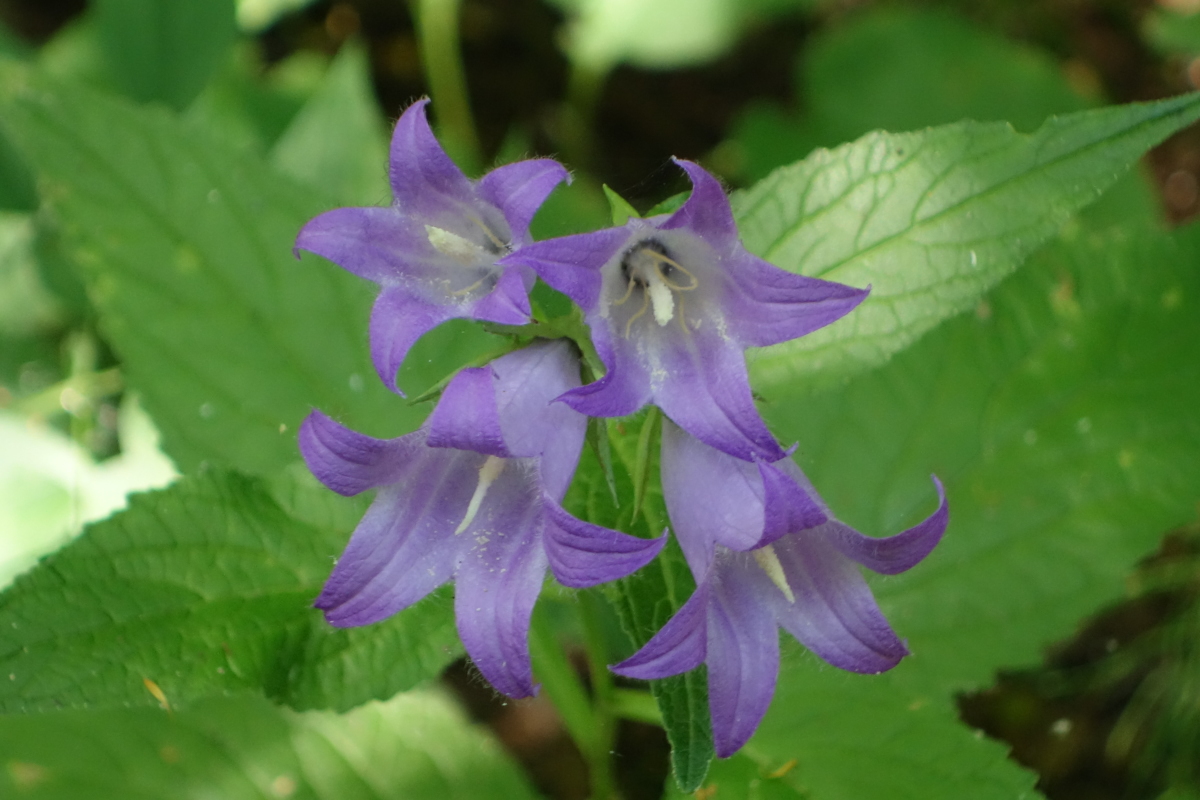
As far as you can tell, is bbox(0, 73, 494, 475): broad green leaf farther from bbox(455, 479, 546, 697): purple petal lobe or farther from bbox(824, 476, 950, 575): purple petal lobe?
bbox(824, 476, 950, 575): purple petal lobe

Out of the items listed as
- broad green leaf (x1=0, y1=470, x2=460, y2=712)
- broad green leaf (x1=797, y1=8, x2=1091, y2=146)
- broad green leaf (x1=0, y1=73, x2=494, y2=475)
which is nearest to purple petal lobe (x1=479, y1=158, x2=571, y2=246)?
broad green leaf (x1=0, y1=470, x2=460, y2=712)

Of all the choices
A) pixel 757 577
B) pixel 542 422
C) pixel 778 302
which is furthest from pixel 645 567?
pixel 778 302

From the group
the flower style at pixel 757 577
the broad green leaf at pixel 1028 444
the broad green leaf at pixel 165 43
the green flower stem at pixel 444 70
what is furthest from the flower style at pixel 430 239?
the green flower stem at pixel 444 70

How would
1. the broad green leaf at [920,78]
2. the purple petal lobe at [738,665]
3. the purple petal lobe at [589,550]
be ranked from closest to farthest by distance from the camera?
1. the purple petal lobe at [589,550]
2. the purple petal lobe at [738,665]
3. the broad green leaf at [920,78]

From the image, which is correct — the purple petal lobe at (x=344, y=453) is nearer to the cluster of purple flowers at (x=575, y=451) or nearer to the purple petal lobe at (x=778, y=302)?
the cluster of purple flowers at (x=575, y=451)

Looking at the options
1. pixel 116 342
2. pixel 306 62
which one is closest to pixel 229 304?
pixel 116 342

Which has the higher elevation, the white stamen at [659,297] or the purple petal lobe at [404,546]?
the white stamen at [659,297]

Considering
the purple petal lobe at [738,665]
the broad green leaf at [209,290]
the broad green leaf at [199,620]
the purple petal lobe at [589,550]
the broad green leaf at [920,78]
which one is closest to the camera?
the purple petal lobe at [589,550]
